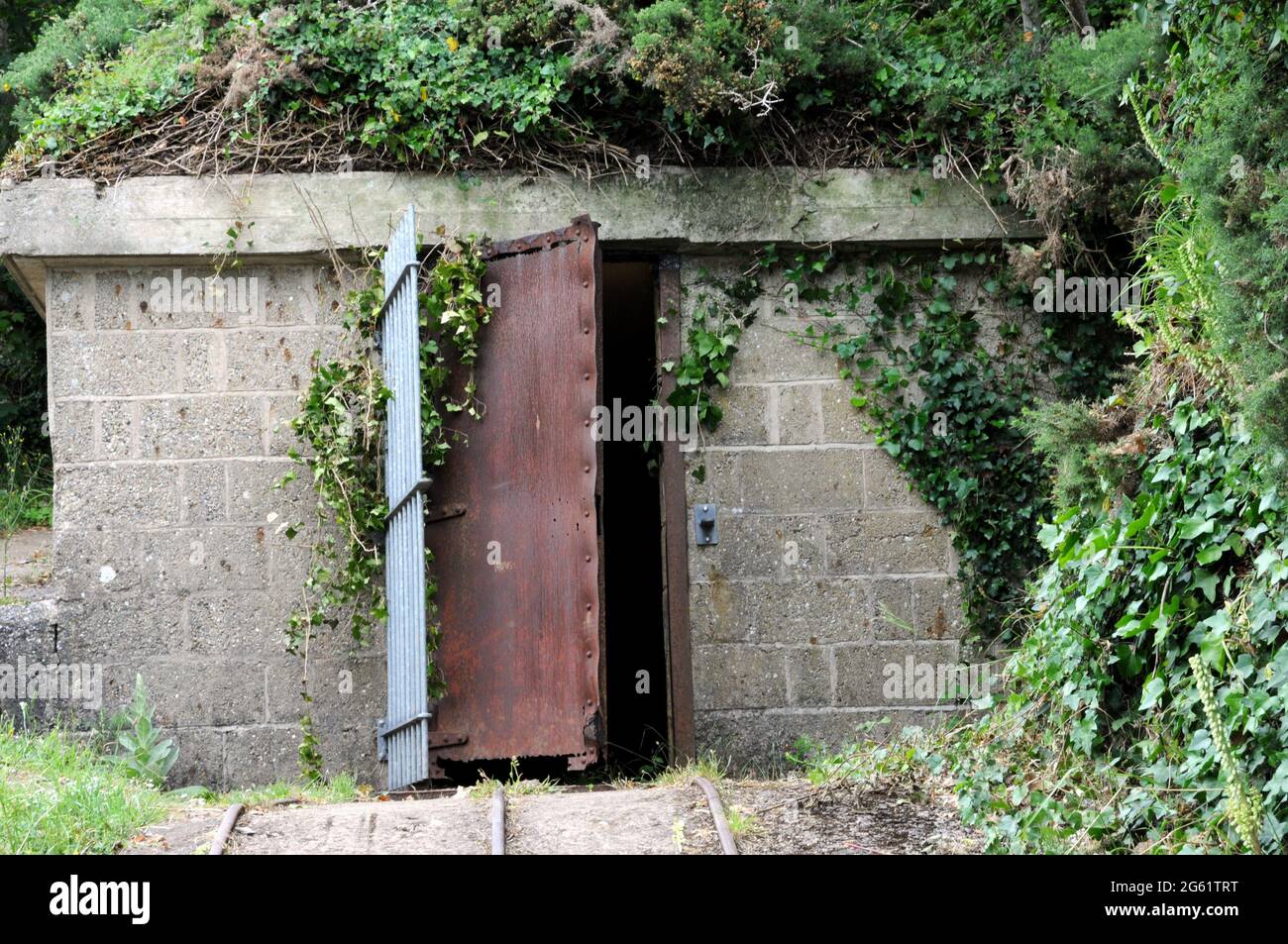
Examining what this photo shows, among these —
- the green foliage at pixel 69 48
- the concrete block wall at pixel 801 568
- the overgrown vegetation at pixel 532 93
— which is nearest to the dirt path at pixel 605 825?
the concrete block wall at pixel 801 568

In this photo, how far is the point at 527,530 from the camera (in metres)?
Answer: 6.10

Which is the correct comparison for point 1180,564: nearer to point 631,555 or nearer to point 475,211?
point 475,211

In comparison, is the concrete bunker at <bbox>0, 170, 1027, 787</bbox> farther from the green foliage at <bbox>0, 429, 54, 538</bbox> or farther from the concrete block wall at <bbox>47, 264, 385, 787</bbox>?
the green foliage at <bbox>0, 429, 54, 538</bbox>

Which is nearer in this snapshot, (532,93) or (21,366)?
(532,93)

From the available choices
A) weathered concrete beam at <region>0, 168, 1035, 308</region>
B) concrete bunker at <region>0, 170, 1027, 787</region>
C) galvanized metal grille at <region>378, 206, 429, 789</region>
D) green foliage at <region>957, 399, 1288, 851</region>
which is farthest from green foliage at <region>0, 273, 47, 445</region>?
green foliage at <region>957, 399, 1288, 851</region>

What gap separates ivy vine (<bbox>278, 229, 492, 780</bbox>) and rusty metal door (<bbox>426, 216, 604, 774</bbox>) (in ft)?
0.40

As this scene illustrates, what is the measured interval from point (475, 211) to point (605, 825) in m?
3.38

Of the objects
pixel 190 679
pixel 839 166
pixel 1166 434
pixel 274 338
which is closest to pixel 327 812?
pixel 190 679

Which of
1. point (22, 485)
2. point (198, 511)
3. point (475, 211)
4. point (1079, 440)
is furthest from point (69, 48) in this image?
A: point (1079, 440)

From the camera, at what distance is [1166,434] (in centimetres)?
484

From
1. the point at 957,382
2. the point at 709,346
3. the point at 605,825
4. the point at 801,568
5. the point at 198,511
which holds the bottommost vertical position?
the point at 605,825

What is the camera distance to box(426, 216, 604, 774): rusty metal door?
5.95 m
